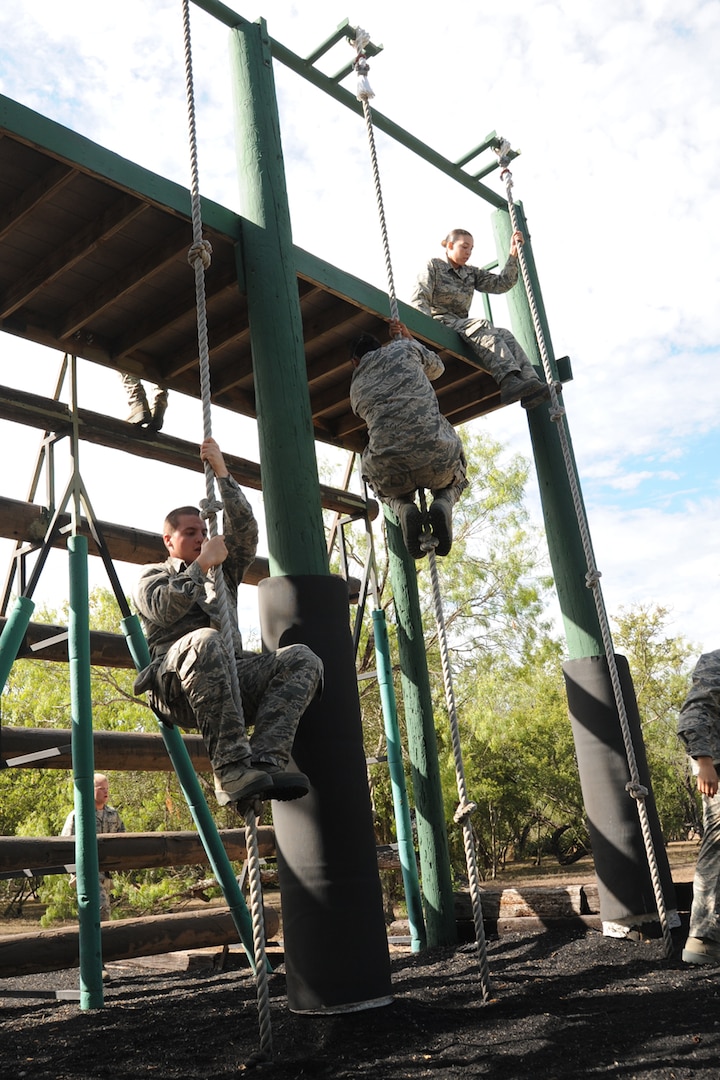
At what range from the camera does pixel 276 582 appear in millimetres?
4637

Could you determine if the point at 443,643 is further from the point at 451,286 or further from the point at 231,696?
the point at 451,286

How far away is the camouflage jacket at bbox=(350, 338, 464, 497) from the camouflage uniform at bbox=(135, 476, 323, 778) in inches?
68.8

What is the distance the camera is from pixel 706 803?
5.08 metres

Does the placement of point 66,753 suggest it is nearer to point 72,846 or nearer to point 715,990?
point 72,846

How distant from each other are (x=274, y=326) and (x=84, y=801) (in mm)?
3037

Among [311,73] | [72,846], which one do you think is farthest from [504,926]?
[311,73]

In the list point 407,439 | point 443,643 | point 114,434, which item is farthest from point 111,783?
point 443,643

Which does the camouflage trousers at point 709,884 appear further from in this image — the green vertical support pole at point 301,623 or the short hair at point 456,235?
the short hair at point 456,235

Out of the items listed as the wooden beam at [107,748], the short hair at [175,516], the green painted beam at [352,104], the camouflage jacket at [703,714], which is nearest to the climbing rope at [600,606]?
the green painted beam at [352,104]

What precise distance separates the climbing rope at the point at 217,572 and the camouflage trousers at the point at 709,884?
7.84 ft

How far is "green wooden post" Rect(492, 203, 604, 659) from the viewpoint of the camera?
6.93 meters

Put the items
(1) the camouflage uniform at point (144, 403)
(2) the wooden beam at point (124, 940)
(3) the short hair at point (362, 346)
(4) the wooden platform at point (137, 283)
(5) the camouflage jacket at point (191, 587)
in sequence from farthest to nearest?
(1) the camouflage uniform at point (144, 403) < (2) the wooden beam at point (124, 940) < (3) the short hair at point (362, 346) < (4) the wooden platform at point (137, 283) < (5) the camouflage jacket at point (191, 587)

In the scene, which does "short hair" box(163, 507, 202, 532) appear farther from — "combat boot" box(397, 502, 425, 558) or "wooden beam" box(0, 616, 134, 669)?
"wooden beam" box(0, 616, 134, 669)

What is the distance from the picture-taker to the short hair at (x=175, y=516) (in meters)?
4.41
